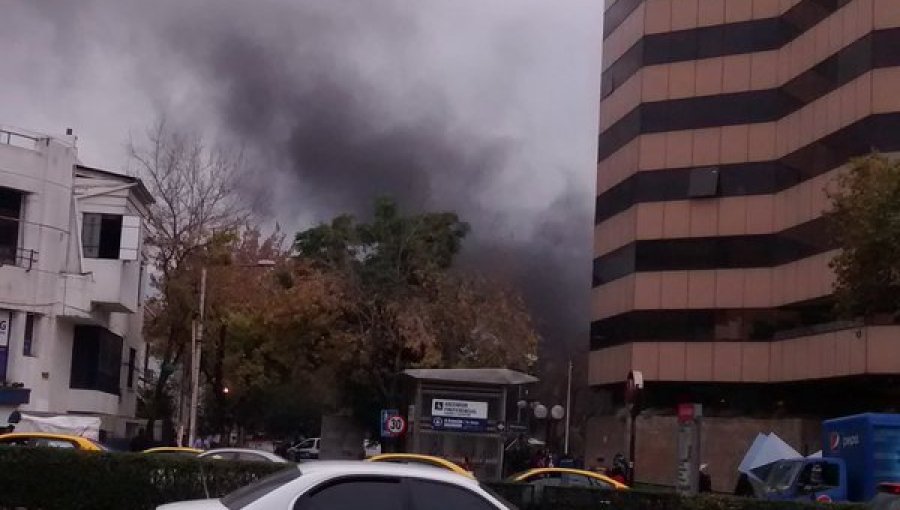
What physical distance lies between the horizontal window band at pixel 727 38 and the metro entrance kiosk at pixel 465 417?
19.6 m

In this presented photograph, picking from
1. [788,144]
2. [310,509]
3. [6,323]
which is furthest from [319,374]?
[310,509]

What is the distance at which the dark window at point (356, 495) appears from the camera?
314 inches

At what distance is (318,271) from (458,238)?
21.2 ft

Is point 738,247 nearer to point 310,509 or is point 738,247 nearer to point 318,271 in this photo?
point 318,271

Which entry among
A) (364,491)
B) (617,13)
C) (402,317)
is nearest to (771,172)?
(617,13)

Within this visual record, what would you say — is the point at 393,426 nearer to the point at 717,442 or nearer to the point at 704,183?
the point at 717,442

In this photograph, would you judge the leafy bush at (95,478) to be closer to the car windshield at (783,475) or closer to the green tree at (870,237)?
the car windshield at (783,475)

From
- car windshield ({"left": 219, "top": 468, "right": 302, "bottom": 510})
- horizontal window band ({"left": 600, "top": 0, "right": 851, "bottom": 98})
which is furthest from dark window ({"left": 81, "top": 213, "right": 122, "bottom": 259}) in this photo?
car windshield ({"left": 219, "top": 468, "right": 302, "bottom": 510})

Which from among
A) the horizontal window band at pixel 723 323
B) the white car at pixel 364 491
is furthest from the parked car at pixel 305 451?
the white car at pixel 364 491

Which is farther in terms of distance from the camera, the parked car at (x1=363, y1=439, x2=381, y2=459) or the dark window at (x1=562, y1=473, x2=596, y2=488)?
the parked car at (x1=363, y1=439, x2=381, y2=459)

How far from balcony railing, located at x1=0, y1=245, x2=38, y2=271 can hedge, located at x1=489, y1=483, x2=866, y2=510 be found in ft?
81.5

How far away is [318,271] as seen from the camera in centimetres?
4491

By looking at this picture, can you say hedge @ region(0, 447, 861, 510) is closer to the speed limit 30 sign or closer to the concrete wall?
the speed limit 30 sign

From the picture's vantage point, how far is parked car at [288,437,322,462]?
44.4 m
